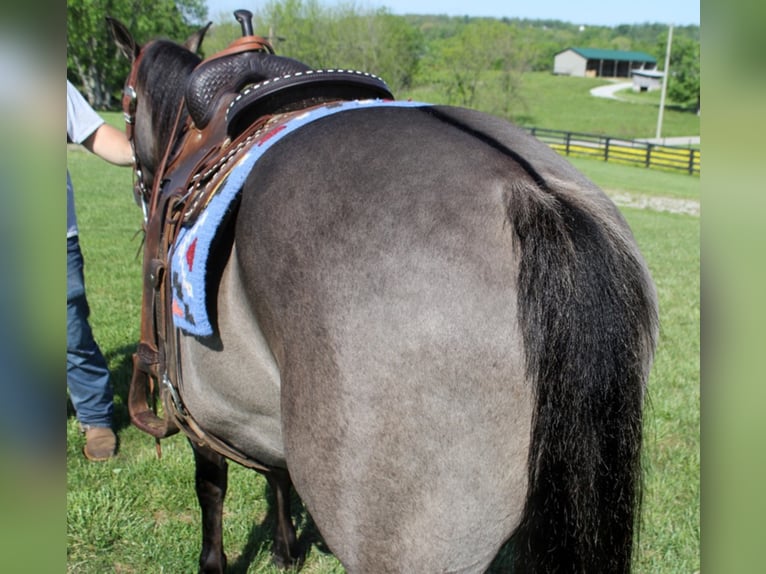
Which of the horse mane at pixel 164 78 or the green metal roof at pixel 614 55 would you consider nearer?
the horse mane at pixel 164 78

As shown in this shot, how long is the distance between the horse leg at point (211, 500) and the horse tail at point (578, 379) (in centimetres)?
159

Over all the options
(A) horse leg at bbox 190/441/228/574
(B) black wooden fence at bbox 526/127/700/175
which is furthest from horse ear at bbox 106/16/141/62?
(B) black wooden fence at bbox 526/127/700/175

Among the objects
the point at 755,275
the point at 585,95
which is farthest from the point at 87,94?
the point at 755,275

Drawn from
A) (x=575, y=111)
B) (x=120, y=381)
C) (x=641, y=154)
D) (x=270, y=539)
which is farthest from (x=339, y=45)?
(x=270, y=539)

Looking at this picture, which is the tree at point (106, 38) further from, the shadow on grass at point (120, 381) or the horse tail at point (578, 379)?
the horse tail at point (578, 379)

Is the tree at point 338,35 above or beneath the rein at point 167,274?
above

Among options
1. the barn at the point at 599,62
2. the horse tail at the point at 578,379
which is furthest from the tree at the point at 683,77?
the horse tail at the point at 578,379

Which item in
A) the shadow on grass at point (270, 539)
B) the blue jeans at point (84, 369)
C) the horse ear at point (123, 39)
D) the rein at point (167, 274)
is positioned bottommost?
the shadow on grass at point (270, 539)

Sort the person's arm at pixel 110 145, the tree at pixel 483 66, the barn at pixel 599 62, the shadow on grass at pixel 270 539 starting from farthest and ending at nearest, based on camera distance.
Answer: the barn at pixel 599 62 → the tree at pixel 483 66 → the person's arm at pixel 110 145 → the shadow on grass at pixel 270 539

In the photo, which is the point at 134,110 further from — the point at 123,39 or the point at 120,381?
the point at 120,381

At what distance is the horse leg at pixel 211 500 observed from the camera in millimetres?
2727

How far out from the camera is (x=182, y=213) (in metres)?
2.17

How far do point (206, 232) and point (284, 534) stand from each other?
194 centimetres

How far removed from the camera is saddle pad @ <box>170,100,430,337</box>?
174 centimetres
